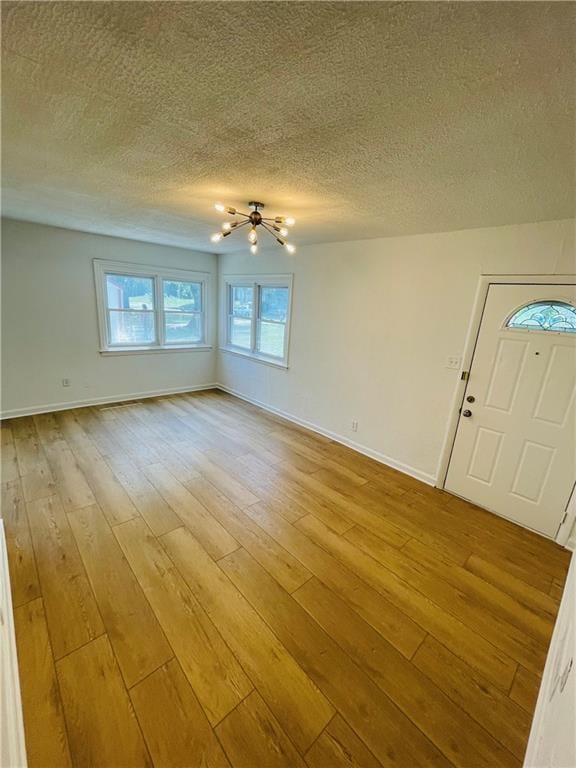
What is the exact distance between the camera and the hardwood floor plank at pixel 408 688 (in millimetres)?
1197

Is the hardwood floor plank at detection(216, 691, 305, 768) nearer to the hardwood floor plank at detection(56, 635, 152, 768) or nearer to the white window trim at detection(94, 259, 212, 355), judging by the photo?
the hardwood floor plank at detection(56, 635, 152, 768)

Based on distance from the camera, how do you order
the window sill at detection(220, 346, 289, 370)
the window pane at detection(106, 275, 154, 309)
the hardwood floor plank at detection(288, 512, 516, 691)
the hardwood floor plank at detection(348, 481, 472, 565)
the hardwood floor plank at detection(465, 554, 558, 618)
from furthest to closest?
the window sill at detection(220, 346, 289, 370) → the window pane at detection(106, 275, 154, 309) → the hardwood floor plank at detection(348, 481, 472, 565) → the hardwood floor plank at detection(465, 554, 558, 618) → the hardwood floor plank at detection(288, 512, 516, 691)

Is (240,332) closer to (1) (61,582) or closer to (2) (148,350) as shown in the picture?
(2) (148,350)

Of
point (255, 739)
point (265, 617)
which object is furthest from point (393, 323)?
point (255, 739)

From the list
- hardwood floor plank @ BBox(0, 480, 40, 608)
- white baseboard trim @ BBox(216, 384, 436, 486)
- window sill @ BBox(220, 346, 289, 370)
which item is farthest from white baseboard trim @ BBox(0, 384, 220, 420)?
hardwood floor plank @ BBox(0, 480, 40, 608)

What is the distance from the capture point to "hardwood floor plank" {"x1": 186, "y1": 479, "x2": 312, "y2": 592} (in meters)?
1.92

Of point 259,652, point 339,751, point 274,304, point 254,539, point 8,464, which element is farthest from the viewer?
point 274,304

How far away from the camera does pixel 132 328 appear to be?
15.7ft

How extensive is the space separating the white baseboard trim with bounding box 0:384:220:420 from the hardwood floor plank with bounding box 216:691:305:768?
4399mm

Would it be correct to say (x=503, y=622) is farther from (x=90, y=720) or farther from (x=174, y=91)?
(x=174, y=91)

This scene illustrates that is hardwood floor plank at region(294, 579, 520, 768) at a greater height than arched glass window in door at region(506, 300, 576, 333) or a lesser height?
lesser

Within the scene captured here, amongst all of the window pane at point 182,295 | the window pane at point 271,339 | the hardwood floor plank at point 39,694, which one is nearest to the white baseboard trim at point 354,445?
the window pane at point 271,339

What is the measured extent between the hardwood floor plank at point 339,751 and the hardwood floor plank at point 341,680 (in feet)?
0.10

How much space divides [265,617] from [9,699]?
1.07 metres
